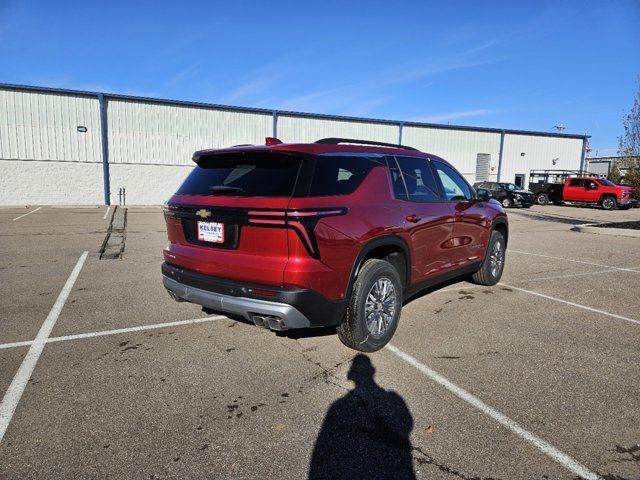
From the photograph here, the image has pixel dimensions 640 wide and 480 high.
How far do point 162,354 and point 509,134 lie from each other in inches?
1422

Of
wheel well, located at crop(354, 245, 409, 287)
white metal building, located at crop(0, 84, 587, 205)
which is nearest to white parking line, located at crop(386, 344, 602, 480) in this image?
wheel well, located at crop(354, 245, 409, 287)

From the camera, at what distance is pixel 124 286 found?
6.00 metres

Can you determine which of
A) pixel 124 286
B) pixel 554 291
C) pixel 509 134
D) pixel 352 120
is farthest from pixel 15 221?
pixel 509 134

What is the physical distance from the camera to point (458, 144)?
32.3 m

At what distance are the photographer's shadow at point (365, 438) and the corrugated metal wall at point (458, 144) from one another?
93.2ft

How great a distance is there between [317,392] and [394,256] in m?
1.50

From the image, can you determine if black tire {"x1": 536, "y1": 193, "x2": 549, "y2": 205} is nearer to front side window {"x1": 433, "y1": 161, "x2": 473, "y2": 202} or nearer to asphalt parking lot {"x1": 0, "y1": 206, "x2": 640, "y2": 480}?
asphalt parking lot {"x1": 0, "y1": 206, "x2": 640, "y2": 480}

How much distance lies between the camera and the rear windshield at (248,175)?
3.20m

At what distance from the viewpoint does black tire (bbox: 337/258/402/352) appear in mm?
3490

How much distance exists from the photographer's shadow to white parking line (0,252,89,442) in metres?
1.96

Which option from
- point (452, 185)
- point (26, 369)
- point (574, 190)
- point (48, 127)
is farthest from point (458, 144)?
point (26, 369)

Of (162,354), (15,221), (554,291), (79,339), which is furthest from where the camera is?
(15,221)

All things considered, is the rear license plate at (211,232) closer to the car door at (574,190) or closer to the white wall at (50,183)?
the white wall at (50,183)

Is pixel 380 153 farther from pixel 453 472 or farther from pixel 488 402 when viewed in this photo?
pixel 453 472
